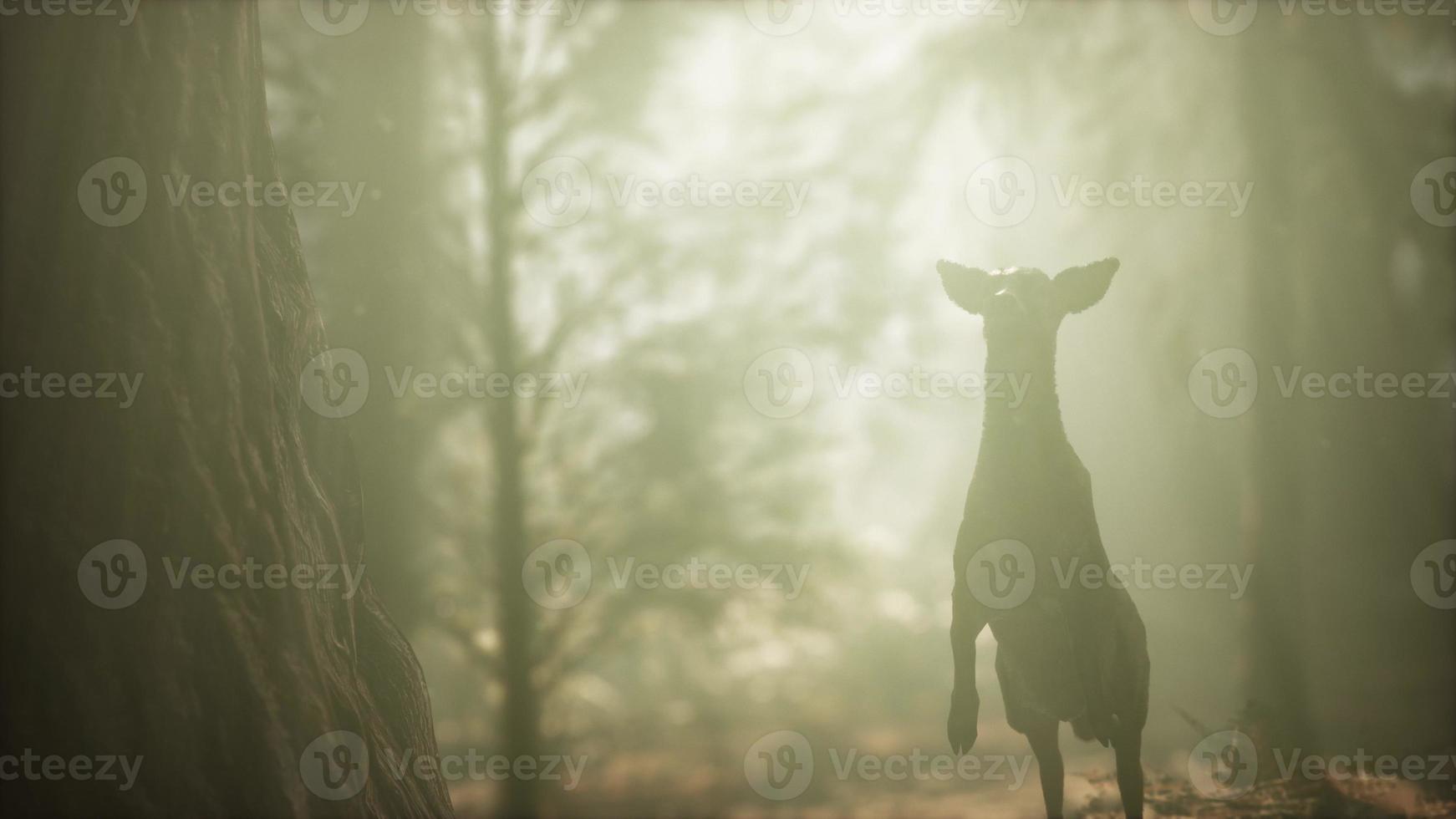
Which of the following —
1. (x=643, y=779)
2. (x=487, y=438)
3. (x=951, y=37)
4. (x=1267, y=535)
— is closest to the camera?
(x=1267, y=535)

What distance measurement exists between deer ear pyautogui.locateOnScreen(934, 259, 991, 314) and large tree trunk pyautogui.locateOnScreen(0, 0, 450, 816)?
2.75 meters

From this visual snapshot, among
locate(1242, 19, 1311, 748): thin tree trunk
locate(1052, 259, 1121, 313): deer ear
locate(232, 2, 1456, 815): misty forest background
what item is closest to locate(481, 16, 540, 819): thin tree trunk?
locate(232, 2, 1456, 815): misty forest background

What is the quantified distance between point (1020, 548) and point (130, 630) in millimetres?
3174

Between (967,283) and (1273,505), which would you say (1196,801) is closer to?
(1273,505)

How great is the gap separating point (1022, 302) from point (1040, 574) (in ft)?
3.23

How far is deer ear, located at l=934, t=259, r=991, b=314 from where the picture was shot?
3.03 metres

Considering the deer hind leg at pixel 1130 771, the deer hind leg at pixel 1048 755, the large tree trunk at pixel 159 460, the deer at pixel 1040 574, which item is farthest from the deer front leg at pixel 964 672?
the large tree trunk at pixel 159 460

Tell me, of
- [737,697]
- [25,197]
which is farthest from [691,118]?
[737,697]

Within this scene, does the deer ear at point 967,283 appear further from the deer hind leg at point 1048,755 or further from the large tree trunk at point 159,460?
the large tree trunk at point 159,460

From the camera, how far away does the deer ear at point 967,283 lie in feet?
9.93

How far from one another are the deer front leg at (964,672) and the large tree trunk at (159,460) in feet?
7.38

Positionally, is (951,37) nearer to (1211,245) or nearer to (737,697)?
(1211,245)

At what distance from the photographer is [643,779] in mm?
9875

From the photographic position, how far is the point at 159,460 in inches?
115
